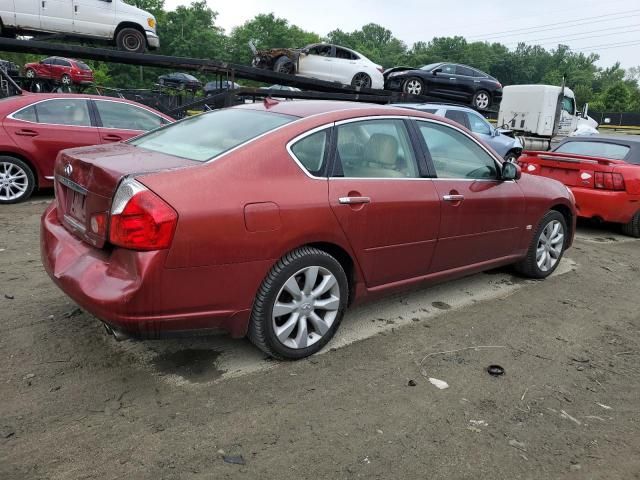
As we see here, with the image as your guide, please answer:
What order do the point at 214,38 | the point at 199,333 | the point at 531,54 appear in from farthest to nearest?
1. the point at 531,54
2. the point at 214,38
3. the point at 199,333

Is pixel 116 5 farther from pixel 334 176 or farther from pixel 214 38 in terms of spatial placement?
pixel 214 38

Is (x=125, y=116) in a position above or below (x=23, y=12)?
below

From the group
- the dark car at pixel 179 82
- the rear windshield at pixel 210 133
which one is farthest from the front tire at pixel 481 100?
the rear windshield at pixel 210 133

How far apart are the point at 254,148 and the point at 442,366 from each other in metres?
1.78

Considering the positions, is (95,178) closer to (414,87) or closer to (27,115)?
(27,115)

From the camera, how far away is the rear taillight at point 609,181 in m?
7.10

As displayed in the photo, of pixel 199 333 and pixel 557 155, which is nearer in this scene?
pixel 199 333

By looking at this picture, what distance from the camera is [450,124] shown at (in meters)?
→ 4.27

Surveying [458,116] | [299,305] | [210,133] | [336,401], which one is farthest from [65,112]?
[458,116]

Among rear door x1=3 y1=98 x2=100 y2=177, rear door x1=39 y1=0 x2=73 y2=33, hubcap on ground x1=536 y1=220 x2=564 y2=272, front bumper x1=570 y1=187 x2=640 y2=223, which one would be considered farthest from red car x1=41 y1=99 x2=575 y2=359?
rear door x1=39 y1=0 x2=73 y2=33

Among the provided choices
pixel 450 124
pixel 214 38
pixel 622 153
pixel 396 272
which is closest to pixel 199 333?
pixel 396 272

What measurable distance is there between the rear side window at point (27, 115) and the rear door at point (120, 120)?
80 centimetres

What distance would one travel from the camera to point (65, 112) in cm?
742

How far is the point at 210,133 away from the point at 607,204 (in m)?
5.84
